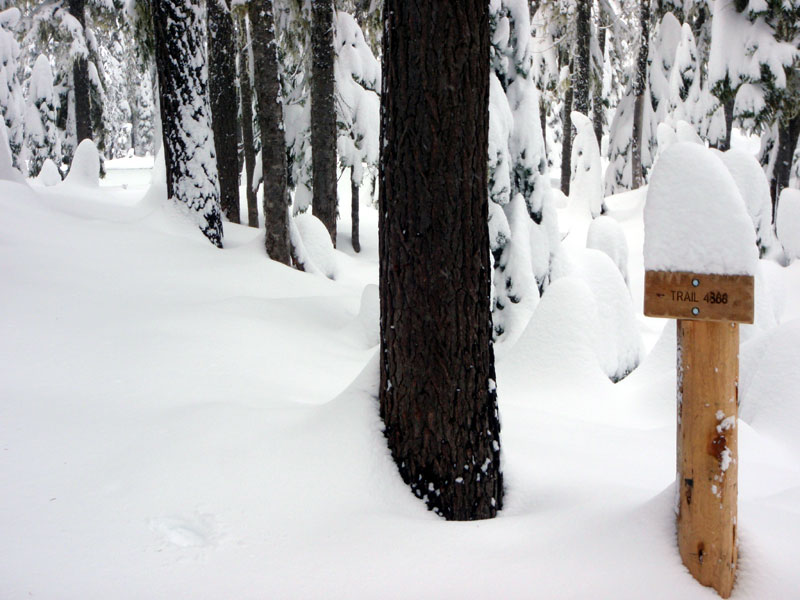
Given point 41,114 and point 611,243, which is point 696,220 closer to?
point 611,243

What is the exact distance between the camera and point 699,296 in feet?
8.22

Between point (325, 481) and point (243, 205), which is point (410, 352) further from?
point (243, 205)

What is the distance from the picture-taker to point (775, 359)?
534 centimetres

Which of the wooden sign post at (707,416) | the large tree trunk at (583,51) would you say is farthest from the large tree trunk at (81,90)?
Answer: the wooden sign post at (707,416)

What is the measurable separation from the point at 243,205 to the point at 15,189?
13.6 meters

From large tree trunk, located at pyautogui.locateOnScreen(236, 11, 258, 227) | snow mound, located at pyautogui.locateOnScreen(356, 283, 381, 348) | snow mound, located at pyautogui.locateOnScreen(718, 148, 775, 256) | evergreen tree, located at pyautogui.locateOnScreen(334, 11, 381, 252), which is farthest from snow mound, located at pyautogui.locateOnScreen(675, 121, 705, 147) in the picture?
snow mound, located at pyautogui.locateOnScreen(356, 283, 381, 348)

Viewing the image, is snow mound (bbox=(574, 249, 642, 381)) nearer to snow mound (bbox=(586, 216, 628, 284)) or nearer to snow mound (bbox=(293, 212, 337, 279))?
snow mound (bbox=(586, 216, 628, 284))

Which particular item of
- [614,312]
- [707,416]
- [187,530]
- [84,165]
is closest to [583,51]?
[84,165]

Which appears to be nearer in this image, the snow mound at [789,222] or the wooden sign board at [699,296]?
the wooden sign board at [699,296]

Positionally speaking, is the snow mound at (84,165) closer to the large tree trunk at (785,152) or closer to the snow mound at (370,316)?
the snow mound at (370,316)

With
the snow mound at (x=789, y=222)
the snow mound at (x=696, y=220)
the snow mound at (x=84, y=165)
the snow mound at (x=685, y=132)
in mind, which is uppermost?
the snow mound at (x=685, y=132)

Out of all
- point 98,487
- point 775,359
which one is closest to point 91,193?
point 98,487

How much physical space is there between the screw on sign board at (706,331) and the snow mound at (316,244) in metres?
8.34

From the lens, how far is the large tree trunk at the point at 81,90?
17406 mm
